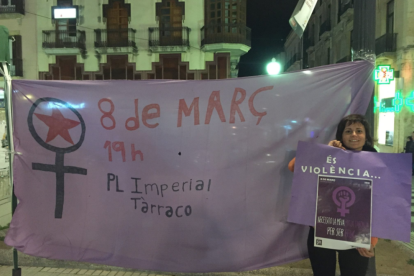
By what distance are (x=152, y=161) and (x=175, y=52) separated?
53.5ft

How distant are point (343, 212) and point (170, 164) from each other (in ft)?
4.78

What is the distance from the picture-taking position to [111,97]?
9.32ft

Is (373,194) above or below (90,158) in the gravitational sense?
below

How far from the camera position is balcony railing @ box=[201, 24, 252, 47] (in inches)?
683

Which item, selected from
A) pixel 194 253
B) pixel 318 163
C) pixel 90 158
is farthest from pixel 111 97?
pixel 318 163

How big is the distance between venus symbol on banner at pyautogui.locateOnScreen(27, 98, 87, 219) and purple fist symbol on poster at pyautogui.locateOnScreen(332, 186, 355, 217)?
2182mm

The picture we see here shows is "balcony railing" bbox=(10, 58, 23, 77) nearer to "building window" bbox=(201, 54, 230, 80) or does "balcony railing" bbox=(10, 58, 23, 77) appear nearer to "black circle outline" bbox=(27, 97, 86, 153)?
"building window" bbox=(201, 54, 230, 80)

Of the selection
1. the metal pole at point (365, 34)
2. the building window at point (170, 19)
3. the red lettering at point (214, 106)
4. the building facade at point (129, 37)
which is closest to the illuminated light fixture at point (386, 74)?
the building facade at point (129, 37)

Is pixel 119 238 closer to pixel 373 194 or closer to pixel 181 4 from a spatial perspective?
pixel 373 194

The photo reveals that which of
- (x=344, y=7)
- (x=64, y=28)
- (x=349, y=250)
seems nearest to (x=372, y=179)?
(x=349, y=250)

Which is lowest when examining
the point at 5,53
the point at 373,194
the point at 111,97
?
the point at 373,194

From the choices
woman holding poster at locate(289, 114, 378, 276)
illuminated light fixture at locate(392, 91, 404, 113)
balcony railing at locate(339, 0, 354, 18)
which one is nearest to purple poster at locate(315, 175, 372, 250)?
woman holding poster at locate(289, 114, 378, 276)

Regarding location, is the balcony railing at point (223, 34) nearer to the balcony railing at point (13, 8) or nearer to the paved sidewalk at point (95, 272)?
the balcony railing at point (13, 8)

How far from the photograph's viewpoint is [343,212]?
85.9 inches
